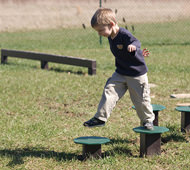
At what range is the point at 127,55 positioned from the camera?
4.13 m

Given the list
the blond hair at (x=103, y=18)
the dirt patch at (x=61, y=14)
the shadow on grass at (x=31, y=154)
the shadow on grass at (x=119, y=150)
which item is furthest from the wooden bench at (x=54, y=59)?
the dirt patch at (x=61, y=14)

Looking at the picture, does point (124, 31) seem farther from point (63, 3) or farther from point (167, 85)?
point (63, 3)

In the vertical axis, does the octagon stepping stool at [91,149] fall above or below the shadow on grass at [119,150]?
above

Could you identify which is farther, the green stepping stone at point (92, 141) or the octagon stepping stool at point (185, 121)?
the octagon stepping stool at point (185, 121)

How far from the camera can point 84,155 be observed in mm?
4207

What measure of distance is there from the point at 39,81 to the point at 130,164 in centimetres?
494

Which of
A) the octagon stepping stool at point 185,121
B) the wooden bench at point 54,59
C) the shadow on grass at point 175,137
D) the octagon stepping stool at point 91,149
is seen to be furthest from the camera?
the wooden bench at point 54,59

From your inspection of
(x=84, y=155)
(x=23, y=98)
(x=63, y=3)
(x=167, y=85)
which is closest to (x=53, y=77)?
(x=23, y=98)

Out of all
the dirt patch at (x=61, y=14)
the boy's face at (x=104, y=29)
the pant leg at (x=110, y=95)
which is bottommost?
the pant leg at (x=110, y=95)

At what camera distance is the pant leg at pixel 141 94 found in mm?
4219

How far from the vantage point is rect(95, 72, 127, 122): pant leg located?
423 centimetres

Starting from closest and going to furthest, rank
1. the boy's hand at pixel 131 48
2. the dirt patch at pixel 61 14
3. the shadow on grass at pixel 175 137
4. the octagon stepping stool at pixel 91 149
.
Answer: the boy's hand at pixel 131 48 < the octagon stepping stool at pixel 91 149 < the shadow on grass at pixel 175 137 < the dirt patch at pixel 61 14

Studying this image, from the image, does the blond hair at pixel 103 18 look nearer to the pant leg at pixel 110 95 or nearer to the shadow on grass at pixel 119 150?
the pant leg at pixel 110 95

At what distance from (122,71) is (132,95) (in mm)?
310
